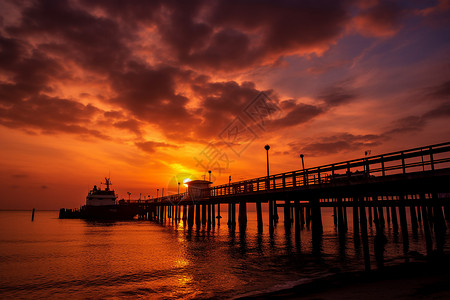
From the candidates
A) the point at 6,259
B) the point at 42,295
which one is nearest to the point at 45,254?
the point at 6,259

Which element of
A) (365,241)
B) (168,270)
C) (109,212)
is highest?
(365,241)

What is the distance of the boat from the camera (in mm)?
71938

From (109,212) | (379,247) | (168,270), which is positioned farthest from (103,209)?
(379,247)

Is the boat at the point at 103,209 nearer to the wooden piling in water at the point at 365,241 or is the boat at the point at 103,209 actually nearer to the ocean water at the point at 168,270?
the ocean water at the point at 168,270

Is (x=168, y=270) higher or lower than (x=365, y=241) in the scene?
lower

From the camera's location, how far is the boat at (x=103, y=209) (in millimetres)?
71938

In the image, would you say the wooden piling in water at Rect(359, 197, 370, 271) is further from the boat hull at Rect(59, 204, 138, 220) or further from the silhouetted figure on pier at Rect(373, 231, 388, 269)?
the boat hull at Rect(59, 204, 138, 220)

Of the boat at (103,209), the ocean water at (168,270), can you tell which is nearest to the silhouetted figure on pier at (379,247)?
the ocean water at (168,270)

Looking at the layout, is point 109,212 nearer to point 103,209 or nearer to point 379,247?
point 103,209

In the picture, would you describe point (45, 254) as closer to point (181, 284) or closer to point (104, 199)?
point (181, 284)

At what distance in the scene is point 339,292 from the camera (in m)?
9.84

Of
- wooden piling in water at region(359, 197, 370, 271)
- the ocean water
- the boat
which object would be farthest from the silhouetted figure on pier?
the boat

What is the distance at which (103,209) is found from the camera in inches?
2837

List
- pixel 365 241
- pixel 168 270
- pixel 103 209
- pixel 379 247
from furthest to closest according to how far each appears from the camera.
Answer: pixel 103 209 < pixel 379 247 < pixel 168 270 < pixel 365 241
